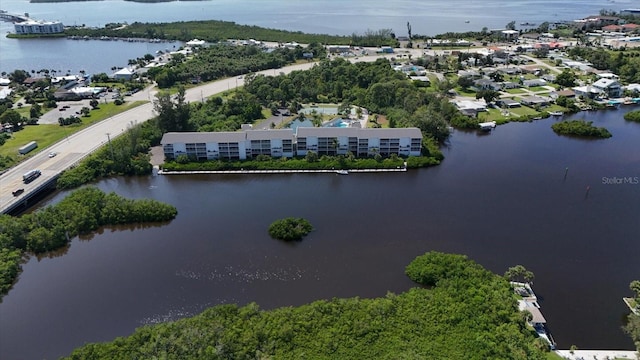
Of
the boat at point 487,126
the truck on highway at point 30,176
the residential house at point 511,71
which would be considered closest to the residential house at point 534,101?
the boat at point 487,126

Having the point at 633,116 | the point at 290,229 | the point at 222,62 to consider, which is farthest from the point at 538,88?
the point at 222,62

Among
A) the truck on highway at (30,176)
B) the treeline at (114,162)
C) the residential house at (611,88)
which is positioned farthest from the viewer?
the residential house at (611,88)

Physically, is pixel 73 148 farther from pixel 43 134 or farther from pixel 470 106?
pixel 470 106

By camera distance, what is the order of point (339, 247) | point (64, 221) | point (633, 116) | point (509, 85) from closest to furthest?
point (339, 247), point (64, 221), point (633, 116), point (509, 85)

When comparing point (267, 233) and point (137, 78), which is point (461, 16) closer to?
point (137, 78)

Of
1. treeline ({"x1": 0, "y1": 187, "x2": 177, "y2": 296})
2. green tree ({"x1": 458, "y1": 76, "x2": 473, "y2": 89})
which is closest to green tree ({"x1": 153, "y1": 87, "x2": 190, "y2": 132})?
treeline ({"x1": 0, "y1": 187, "x2": 177, "y2": 296})

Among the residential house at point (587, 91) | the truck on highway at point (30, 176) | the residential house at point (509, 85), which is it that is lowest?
the truck on highway at point (30, 176)

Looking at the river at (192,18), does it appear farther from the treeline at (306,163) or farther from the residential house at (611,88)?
the residential house at (611,88)
